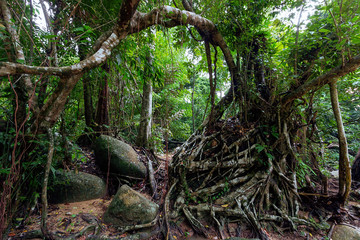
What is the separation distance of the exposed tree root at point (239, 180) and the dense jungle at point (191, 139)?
22mm

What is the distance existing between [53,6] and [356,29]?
4.85 meters

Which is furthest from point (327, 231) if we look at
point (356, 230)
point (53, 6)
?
point (53, 6)

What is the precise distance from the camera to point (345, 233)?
261 cm

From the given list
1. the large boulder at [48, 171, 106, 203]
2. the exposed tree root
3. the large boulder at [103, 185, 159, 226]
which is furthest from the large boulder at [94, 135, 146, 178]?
the large boulder at [103, 185, 159, 226]

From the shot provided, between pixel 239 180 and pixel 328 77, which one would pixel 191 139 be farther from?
pixel 328 77

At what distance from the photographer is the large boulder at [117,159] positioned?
386 centimetres

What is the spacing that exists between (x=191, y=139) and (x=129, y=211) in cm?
222

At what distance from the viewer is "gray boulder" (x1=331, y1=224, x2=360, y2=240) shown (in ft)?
8.39

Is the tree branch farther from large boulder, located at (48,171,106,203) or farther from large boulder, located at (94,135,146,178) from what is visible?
large boulder, located at (48,171,106,203)

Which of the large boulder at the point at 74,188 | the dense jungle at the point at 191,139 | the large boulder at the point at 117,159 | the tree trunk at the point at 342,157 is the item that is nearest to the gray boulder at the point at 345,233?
the dense jungle at the point at 191,139

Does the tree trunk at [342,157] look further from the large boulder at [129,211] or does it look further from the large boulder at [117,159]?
the large boulder at [117,159]

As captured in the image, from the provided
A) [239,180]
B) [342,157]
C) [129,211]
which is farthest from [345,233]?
[129,211]

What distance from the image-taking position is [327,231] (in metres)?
2.65

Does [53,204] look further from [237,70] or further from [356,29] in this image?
[356,29]
